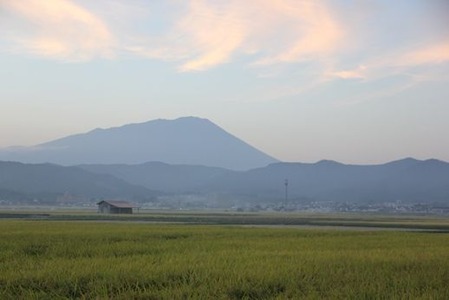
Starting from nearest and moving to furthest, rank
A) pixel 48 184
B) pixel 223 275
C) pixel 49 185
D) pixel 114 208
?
1. pixel 223 275
2. pixel 114 208
3. pixel 49 185
4. pixel 48 184

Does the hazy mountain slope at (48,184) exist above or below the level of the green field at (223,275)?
above

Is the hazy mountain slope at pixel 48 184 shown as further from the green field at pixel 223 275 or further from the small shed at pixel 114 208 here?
the green field at pixel 223 275

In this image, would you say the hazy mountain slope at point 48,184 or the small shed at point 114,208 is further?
the hazy mountain slope at point 48,184

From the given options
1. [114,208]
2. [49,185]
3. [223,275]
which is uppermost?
[49,185]

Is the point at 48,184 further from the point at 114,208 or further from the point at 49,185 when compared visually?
the point at 114,208

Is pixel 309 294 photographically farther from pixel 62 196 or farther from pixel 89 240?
pixel 62 196

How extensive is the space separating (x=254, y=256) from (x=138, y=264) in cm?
348

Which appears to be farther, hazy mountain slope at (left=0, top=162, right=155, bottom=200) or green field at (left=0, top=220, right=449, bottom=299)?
hazy mountain slope at (left=0, top=162, right=155, bottom=200)

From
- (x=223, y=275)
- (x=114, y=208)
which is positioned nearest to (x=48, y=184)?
(x=114, y=208)

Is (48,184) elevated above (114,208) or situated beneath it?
elevated above

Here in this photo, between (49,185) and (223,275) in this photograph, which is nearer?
(223,275)

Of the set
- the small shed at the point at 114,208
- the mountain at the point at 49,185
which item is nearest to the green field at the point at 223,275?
the small shed at the point at 114,208

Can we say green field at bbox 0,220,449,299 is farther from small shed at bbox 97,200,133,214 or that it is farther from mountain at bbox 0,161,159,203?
mountain at bbox 0,161,159,203

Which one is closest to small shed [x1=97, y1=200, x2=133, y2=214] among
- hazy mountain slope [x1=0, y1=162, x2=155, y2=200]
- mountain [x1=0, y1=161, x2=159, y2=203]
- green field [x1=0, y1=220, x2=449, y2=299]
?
green field [x1=0, y1=220, x2=449, y2=299]
